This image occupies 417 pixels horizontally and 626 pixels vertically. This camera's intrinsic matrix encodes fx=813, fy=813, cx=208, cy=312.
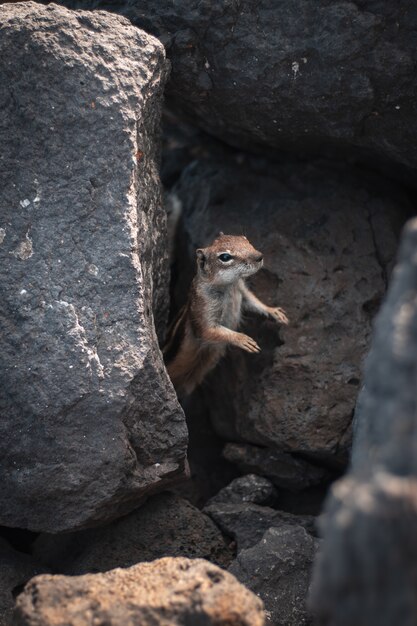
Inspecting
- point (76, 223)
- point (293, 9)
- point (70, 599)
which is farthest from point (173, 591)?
point (293, 9)

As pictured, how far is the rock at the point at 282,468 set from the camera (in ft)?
20.0

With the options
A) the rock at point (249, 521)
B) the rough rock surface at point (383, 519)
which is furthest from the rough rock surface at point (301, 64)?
the rough rock surface at point (383, 519)

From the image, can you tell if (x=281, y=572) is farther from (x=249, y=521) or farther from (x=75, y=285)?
(x=75, y=285)

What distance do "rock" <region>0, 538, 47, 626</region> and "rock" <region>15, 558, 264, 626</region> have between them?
45.9 inches

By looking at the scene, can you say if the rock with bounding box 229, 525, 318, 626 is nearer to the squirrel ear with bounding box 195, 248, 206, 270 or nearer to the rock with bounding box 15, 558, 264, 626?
the rock with bounding box 15, 558, 264, 626

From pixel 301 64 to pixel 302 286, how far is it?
5.49ft

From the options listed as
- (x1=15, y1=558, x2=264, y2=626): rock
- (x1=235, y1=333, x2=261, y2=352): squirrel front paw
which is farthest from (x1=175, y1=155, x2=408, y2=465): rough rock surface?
(x1=15, y1=558, x2=264, y2=626): rock

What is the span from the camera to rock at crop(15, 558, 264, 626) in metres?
3.60

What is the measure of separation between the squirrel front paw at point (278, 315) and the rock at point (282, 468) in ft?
3.22

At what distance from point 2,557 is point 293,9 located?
406 centimetres

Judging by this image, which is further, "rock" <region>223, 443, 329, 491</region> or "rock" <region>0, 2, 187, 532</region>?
"rock" <region>223, 443, 329, 491</region>

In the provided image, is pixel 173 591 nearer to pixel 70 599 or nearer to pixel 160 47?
pixel 70 599

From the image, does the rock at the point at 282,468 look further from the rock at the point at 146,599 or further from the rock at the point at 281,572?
the rock at the point at 146,599

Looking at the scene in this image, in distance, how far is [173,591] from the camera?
12.1 feet
